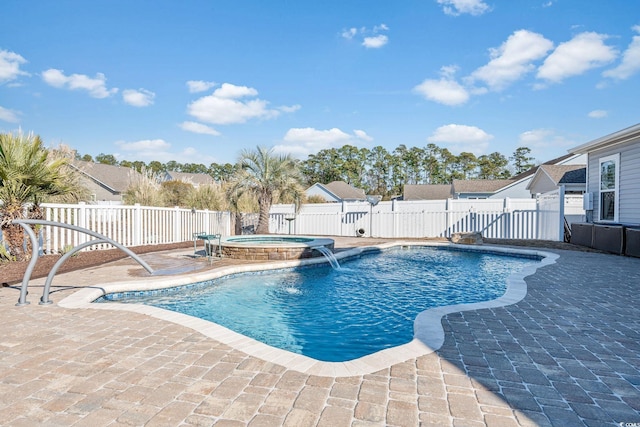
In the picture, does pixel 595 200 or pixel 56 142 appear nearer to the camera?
pixel 595 200

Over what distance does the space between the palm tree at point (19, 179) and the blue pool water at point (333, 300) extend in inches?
158

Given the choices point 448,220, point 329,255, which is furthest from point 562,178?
point 329,255

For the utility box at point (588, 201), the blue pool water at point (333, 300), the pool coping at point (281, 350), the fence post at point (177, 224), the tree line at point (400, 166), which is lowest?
the blue pool water at point (333, 300)

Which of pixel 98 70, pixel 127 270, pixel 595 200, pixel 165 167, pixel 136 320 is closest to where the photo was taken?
pixel 136 320

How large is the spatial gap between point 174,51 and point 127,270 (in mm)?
10908

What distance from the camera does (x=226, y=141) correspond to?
2742 centimetres

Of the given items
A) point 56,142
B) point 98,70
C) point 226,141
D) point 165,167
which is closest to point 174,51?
point 98,70

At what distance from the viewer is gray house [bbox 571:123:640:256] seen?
29.7 ft

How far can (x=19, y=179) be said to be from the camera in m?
7.20

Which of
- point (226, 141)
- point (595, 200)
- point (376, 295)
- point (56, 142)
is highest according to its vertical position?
point (226, 141)

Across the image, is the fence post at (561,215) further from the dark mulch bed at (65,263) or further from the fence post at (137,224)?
the fence post at (137,224)

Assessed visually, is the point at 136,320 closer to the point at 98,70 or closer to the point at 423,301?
the point at 423,301

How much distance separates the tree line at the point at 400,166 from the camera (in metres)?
48.0

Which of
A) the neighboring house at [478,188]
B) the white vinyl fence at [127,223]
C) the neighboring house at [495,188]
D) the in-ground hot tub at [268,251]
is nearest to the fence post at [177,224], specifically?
the white vinyl fence at [127,223]
